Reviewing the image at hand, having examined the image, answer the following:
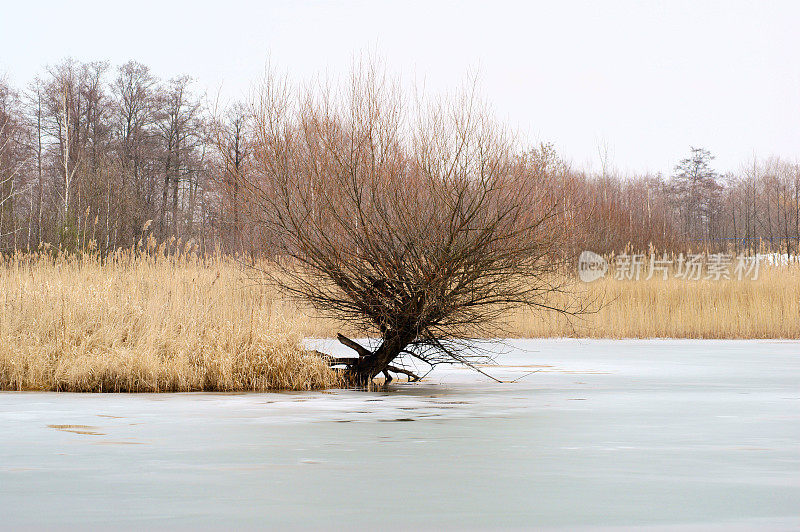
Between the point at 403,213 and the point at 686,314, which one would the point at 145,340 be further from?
the point at 686,314

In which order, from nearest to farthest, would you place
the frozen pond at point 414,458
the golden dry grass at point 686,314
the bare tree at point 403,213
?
the frozen pond at point 414,458 → the bare tree at point 403,213 → the golden dry grass at point 686,314

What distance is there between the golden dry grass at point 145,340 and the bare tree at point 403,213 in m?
0.81

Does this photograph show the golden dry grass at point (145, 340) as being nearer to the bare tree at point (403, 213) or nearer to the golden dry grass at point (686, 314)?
the bare tree at point (403, 213)

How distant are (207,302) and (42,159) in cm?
3322

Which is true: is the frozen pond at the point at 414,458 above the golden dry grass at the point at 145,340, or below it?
below

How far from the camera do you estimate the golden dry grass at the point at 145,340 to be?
11.4 metres

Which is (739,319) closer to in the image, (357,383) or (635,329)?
(635,329)

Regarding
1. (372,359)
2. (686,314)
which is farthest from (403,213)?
(686,314)

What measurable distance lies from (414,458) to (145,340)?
6.14 m

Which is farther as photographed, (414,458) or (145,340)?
(145,340)

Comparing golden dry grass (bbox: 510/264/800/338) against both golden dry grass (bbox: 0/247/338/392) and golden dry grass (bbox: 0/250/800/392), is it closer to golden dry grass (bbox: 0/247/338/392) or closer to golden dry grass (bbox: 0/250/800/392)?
golden dry grass (bbox: 0/250/800/392)

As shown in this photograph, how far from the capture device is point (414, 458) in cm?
674

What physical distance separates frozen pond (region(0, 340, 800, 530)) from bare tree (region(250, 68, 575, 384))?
42.0 inches

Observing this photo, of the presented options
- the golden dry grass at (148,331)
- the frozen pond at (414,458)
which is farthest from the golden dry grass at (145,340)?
the frozen pond at (414,458)
